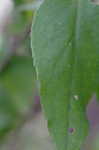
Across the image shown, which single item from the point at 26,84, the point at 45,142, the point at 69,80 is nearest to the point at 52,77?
the point at 69,80

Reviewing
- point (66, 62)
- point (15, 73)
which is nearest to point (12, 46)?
point (15, 73)

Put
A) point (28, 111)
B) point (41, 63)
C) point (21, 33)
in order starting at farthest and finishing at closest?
point (28, 111) → point (21, 33) → point (41, 63)

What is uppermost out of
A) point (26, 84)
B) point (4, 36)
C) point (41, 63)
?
point (41, 63)

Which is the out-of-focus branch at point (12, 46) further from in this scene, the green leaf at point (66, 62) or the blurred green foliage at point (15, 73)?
the green leaf at point (66, 62)

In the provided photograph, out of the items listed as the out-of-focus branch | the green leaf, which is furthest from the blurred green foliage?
the green leaf

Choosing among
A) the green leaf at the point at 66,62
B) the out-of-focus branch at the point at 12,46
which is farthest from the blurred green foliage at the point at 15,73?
the green leaf at the point at 66,62

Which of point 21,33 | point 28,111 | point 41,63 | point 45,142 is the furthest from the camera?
point 45,142

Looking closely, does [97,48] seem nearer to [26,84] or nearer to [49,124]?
[49,124]

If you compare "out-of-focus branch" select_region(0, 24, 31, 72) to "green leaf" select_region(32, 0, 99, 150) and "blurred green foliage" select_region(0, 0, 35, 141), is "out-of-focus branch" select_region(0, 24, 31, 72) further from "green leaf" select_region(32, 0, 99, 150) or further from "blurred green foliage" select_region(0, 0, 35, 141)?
"green leaf" select_region(32, 0, 99, 150)
